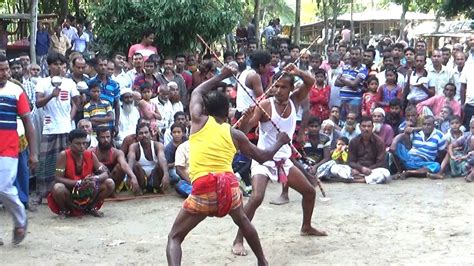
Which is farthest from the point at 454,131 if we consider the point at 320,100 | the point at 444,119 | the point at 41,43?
the point at 41,43

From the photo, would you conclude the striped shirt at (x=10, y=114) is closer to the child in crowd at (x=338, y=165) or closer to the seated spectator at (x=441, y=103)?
the child in crowd at (x=338, y=165)

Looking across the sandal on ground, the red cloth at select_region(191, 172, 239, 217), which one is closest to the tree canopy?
the sandal on ground

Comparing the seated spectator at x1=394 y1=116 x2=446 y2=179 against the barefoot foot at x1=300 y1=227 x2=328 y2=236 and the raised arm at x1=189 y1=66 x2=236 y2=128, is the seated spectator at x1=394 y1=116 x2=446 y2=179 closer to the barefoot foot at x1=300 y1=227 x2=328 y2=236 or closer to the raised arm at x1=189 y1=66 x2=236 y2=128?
the barefoot foot at x1=300 y1=227 x2=328 y2=236

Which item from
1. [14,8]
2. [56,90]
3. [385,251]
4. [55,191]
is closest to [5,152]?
[55,191]

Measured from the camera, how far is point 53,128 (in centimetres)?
870

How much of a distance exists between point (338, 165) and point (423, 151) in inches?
49.9

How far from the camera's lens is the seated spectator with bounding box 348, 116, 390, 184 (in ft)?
33.1

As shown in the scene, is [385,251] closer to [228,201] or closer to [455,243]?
[455,243]

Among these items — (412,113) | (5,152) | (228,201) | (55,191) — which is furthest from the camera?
(412,113)

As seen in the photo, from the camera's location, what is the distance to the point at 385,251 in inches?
257

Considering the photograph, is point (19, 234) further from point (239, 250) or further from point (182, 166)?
point (182, 166)

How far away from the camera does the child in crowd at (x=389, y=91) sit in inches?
439

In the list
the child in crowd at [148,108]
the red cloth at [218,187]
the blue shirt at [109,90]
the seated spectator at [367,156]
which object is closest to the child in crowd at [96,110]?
the blue shirt at [109,90]

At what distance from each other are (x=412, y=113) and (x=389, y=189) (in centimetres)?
157
